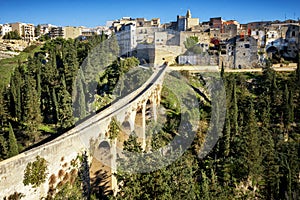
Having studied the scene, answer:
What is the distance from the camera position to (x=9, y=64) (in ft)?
114

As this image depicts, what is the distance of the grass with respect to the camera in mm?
28647

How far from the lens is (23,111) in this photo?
18734 mm

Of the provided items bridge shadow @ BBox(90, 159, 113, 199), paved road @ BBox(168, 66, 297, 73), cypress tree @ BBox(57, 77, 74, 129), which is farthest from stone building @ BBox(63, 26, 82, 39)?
bridge shadow @ BBox(90, 159, 113, 199)

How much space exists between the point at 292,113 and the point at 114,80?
1419 centimetres

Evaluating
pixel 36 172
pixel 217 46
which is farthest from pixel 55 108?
pixel 217 46

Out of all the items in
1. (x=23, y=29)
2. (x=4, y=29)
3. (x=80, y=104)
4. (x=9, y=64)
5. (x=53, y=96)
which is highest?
(x=23, y=29)

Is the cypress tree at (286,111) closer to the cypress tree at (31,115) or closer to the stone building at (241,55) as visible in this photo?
the stone building at (241,55)

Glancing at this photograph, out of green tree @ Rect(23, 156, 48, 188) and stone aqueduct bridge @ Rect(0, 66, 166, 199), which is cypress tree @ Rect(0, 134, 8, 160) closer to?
stone aqueduct bridge @ Rect(0, 66, 166, 199)

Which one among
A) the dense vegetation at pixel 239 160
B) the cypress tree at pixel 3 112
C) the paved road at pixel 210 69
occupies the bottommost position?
the dense vegetation at pixel 239 160

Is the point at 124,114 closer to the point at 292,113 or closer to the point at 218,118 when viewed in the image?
the point at 218,118

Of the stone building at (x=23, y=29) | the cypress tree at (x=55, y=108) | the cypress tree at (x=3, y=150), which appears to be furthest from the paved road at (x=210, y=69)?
the stone building at (x=23, y=29)

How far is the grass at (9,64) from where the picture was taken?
94.0 feet

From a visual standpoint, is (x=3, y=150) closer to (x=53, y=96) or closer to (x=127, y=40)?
(x=53, y=96)

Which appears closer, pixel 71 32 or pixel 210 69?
pixel 210 69
